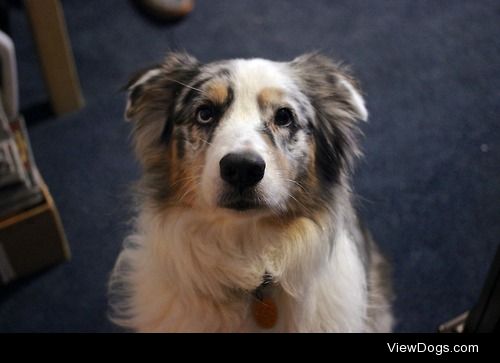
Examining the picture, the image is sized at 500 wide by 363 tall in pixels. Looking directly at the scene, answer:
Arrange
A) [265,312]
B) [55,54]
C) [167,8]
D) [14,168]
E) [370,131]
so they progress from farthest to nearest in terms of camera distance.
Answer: [167,8] < [370,131] < [55,54] < [14,168] < [265,312]

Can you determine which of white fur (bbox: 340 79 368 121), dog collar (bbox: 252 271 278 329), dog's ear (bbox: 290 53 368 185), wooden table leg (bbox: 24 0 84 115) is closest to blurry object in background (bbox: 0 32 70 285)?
wooden table leg (bbox: 24 0 84 115)

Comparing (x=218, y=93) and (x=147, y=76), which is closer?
(x=218, y=93)

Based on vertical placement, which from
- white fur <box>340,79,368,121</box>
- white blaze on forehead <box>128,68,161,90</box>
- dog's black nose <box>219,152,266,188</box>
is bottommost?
dog's black nose <box>219,152,266,188</box>

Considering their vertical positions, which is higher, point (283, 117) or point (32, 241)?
point (283, 117)

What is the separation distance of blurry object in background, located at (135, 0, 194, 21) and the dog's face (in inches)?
54.4

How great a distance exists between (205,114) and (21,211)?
84 centimetres

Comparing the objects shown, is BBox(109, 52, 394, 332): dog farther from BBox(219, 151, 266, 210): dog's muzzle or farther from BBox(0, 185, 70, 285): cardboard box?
BBox(0, 185, 70, 285): cardboard box

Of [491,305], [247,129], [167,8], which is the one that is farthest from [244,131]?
[167,8]

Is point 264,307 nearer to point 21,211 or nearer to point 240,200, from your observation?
point 240,200

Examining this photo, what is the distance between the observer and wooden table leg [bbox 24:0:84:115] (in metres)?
2.13

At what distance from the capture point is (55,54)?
2.29 m

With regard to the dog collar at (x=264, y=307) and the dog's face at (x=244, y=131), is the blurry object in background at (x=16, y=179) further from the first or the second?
the dog collar at (x=264, y=307)
